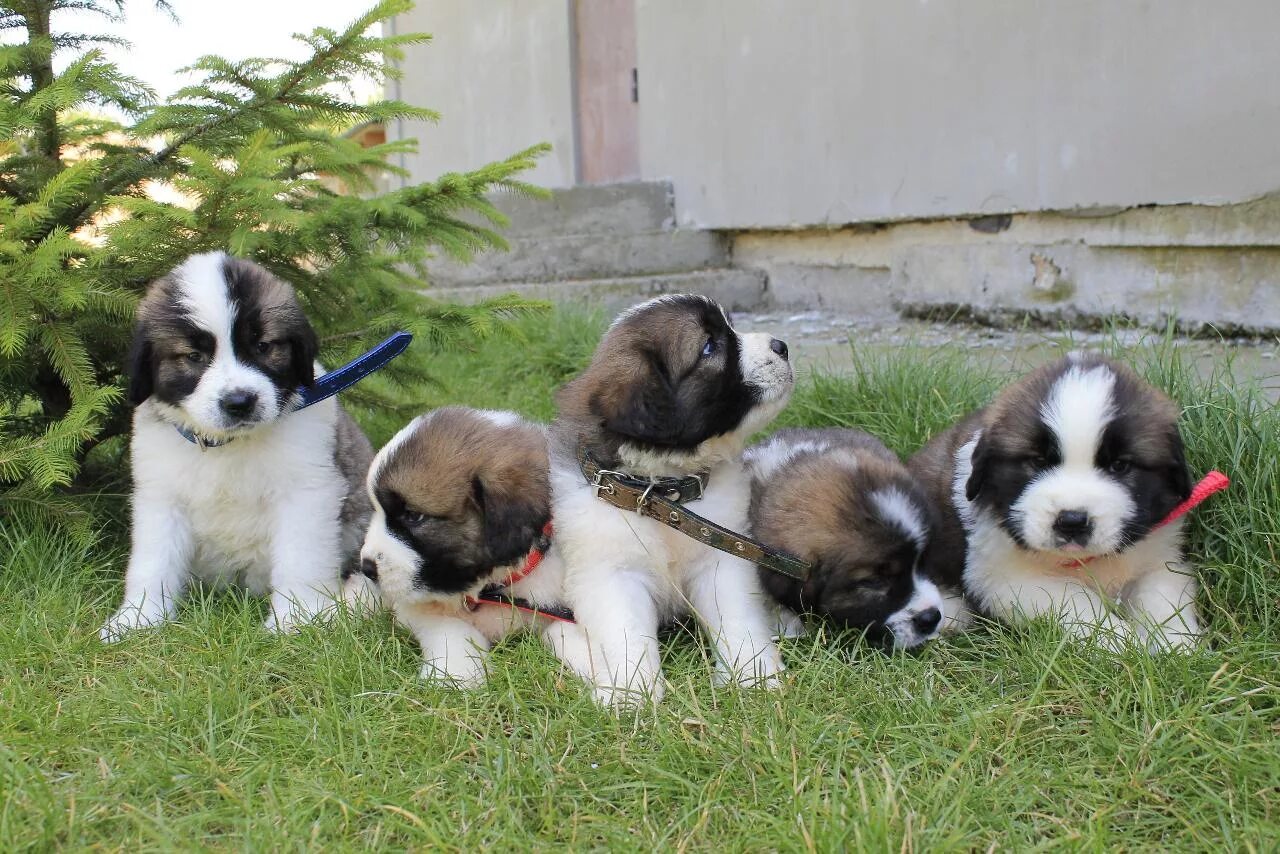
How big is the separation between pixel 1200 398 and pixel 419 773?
309cm

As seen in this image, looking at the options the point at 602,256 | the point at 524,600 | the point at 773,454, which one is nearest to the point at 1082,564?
the point at 773,454

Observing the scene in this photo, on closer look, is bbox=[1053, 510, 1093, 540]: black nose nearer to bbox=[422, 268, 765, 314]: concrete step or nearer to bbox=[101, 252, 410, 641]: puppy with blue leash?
bbox=[101, 252, 410, 641]: puppy with blue leash

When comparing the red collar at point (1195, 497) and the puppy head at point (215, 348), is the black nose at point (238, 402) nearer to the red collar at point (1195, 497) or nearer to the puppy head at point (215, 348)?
the puppy head at point (215, 348)

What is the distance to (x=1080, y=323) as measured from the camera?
6727mm

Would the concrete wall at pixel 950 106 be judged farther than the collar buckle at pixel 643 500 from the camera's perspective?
Yes

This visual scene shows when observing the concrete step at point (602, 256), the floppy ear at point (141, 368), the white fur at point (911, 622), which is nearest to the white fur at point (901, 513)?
the white fur at point (911, 622)

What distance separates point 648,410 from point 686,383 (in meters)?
0.16

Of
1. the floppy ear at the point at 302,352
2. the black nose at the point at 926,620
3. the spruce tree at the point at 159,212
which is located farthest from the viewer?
the spruce tree at the point at 159,212

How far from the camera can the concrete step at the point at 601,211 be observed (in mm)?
10359

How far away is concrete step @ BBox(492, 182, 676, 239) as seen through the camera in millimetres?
10359

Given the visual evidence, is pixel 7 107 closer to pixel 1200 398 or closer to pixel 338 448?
pixel 338 448

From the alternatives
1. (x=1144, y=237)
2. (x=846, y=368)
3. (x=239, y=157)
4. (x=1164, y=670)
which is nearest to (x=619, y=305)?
(x=846, y=368)

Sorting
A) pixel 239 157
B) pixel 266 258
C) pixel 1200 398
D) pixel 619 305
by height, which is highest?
pixel 239 157

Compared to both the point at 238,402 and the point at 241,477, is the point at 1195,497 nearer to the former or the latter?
the point at 238,402
